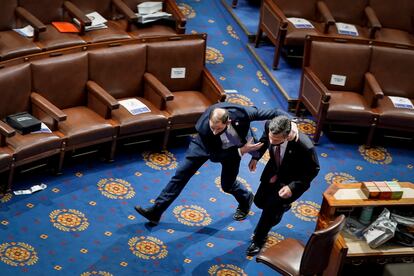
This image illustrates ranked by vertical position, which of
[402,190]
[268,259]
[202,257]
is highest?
[402,190]

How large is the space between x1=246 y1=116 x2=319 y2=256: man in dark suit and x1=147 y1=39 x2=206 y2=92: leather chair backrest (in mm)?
1956

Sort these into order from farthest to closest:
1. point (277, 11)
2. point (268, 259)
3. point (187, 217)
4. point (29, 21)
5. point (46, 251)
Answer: point (277, 11) < point (29, 21) < point (187, 217) < point (46, 251) < point (268, 259)

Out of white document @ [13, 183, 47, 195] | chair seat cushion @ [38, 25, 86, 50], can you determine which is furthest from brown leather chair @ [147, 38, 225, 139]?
white document @ [13, 183, 47, 195]

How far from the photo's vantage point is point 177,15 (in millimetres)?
8945

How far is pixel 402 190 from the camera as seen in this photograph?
6.12 m

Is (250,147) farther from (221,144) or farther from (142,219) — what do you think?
(142,219)

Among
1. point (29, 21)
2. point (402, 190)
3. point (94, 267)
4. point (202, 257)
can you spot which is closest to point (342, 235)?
point (402, 190)

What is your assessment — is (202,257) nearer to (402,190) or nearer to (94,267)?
(94,267)

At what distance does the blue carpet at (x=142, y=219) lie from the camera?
6.43 meters

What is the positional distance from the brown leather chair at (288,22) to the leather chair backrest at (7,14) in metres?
2.89

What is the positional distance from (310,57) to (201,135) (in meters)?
2.42

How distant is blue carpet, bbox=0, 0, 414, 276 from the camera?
643 cm

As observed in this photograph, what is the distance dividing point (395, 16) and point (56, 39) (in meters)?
4.06

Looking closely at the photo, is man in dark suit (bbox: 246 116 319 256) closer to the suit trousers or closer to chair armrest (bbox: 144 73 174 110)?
the suit trousers
